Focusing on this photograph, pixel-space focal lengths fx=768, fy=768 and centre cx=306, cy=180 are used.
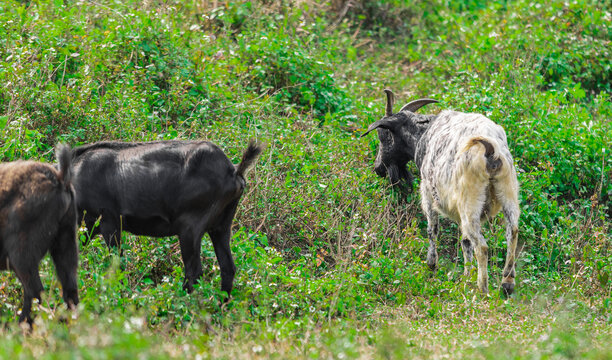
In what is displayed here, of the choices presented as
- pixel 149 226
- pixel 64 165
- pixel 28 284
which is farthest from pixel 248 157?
pixel 28 284

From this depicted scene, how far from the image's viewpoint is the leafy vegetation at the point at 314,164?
5715 millimetres

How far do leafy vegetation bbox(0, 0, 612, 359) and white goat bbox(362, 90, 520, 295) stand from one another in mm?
390

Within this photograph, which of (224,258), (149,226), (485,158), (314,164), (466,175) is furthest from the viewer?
(314,164)

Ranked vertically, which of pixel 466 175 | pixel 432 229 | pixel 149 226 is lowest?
pixel 432 229

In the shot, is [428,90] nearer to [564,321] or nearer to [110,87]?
[110,87]

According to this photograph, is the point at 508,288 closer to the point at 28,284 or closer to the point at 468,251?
the point at 468,251

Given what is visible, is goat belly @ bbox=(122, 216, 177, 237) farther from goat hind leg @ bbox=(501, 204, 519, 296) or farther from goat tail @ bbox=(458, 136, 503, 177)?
goat hind leg @ bbox=(501, 204, 519, 296)

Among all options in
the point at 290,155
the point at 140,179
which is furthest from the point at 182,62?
the point at 140,179

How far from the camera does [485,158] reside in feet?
23.9

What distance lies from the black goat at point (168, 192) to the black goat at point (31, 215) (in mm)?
734

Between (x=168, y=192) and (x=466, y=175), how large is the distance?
2.88 meters

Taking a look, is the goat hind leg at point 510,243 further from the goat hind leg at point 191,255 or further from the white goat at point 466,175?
the goat hind leg at point 191,255

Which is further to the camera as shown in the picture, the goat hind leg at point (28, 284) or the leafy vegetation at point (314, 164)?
the leafy vegetation at point (314, 164)

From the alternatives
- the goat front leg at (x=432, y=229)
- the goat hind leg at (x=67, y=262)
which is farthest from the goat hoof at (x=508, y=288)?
the goat hind leg at (x=67, y=262)
